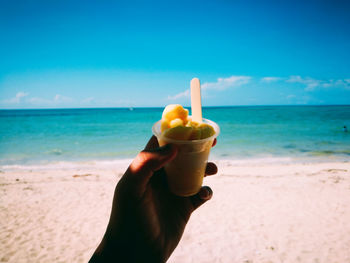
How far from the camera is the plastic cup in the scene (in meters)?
1.55

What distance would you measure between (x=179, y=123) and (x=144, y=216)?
769mm

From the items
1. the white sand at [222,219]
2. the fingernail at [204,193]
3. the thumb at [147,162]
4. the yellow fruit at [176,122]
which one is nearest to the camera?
the thumb at [147,162]

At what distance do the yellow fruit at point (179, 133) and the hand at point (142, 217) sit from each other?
0.26ft

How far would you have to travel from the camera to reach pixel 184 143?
4.94 feet

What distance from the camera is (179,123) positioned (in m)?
1.53

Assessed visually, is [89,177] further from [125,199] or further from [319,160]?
[319,160]

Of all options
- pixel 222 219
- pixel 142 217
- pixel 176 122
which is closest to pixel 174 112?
pixel 176 122

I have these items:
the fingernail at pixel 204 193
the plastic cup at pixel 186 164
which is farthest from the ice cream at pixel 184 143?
the fingernail at pixel 204 193

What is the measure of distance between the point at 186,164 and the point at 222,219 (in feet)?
14.4

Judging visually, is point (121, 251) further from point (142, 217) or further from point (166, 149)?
point (166, 149)

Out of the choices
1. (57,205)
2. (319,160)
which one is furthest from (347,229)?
(319,160)

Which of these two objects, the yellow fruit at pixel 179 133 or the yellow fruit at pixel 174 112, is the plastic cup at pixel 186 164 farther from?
the yellow fruit at pixel 174 112

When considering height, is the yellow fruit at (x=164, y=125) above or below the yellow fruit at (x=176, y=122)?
below

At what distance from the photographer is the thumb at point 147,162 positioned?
142 centimetres
